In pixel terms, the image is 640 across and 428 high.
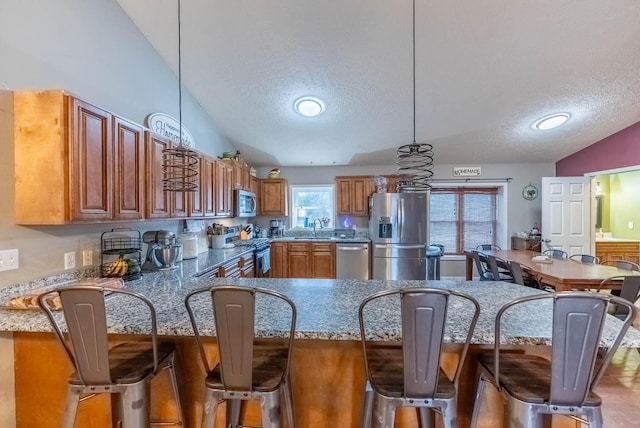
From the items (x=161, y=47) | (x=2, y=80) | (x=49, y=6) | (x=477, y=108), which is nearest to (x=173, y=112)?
(x=161, y=47)

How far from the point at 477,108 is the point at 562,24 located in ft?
4.33

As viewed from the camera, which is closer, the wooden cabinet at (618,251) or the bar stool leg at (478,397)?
the bar stool leg at (478,397)

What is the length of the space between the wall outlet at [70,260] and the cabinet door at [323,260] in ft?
11.8

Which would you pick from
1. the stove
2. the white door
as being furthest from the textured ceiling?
the stove

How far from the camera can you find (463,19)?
270 centimetres

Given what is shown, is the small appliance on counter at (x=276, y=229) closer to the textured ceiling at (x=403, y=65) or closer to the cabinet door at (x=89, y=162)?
the textured ceiling at (x=403, y=65)

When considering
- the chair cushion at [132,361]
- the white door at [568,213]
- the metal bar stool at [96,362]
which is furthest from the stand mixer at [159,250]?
the white door at [568,213]

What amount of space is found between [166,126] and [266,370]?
2844 mm

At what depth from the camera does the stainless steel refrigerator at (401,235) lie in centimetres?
495

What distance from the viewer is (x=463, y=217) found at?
6043 millimetres

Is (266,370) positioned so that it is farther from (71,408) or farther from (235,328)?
(71,408)

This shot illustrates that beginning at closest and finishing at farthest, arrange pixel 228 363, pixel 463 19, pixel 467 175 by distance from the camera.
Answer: pixel 228 363, pixel 463 19, pixel 467 175

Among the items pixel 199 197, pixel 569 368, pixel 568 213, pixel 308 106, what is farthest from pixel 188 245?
pixel 568 213

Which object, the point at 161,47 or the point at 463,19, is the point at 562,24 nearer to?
the point at 463,19
